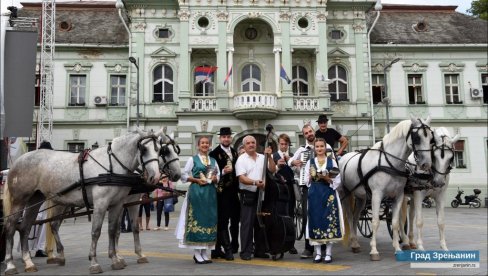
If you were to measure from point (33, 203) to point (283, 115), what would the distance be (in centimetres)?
1893

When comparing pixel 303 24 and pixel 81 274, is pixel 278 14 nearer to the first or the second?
pixel 303 24

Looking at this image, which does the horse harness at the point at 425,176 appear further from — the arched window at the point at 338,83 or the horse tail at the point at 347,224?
the arched window at the point at 338,83

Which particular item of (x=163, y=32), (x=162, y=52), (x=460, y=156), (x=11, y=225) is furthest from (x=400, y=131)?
(x=460, y=156)

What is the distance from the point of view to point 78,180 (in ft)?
24.0

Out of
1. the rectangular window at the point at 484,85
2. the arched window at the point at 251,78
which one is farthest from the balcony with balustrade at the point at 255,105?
the rectangular window at the point at 484,85

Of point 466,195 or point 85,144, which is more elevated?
point 85,144

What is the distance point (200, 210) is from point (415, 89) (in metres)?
24.6

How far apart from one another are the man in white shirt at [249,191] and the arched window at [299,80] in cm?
2019

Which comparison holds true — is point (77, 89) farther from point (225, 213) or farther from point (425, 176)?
point (425, 176)

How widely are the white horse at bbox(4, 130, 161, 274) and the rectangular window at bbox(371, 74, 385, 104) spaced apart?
76.9ft

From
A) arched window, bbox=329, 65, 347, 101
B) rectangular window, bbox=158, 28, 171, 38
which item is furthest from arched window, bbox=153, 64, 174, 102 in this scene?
arched window, bbox=329, 65, 347, 101

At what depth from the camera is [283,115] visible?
84.8ft

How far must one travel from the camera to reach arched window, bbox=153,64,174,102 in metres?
27.3

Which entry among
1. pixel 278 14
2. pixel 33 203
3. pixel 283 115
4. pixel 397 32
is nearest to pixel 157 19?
pixel 278 14
